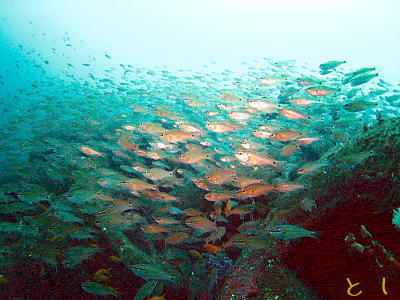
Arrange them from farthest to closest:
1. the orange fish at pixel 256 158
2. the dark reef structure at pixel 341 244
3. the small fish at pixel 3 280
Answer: the orange fish at pixel 256 158, the small fish at pixel 3 280, the dark reef structure at pixel 341 244

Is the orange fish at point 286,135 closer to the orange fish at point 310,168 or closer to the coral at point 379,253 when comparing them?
the orange fish at point 310,168

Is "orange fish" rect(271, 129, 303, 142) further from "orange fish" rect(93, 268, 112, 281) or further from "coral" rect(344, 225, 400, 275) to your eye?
"orange fish" rect(93, 268, 112, 281)

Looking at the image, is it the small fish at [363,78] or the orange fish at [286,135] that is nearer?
the orange fish at [286,135]

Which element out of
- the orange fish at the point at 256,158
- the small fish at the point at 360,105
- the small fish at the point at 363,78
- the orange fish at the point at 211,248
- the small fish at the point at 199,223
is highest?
the small fish at the point at 363,78

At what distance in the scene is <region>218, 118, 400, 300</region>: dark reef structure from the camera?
2525mm

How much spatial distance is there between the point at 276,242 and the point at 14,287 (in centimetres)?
477

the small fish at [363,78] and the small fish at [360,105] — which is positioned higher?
the small fish at [363,78]

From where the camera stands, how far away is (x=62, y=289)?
3883 mm

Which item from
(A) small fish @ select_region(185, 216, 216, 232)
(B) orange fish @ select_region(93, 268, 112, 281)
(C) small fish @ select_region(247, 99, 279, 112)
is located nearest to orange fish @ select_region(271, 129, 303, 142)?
(C) small fish @ select_region(247, 99, 279, 112)

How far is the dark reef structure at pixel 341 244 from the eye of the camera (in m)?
2.53

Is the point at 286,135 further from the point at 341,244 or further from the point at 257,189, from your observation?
the point at 341,244

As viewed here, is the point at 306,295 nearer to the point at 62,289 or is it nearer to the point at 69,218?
the point at 62,289

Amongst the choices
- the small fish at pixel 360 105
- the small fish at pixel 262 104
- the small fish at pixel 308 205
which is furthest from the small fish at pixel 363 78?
the small fish at pixel 308 205

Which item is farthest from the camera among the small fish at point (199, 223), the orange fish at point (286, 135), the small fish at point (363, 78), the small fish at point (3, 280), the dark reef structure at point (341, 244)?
the small fish at point (363, 78)
